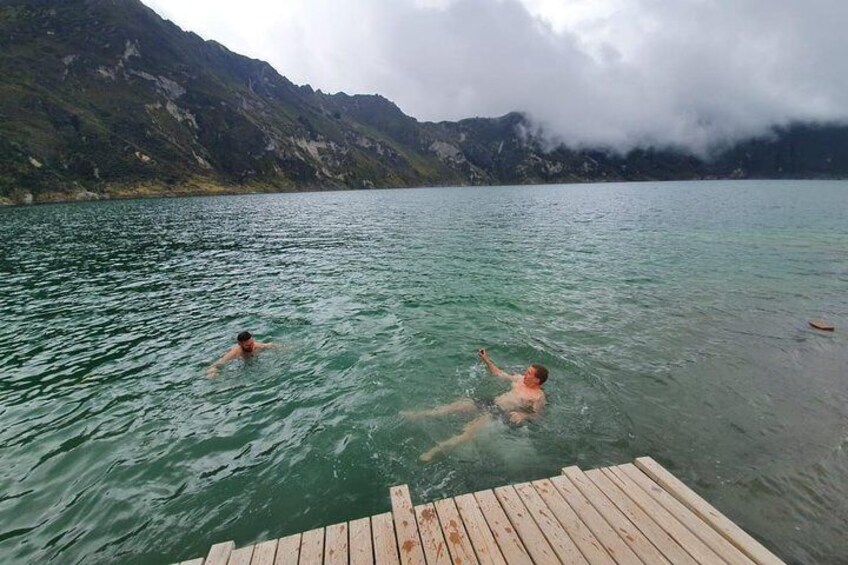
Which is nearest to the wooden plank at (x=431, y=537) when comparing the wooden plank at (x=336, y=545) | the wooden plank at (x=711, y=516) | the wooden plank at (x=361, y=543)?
the wooden plank at (x=361, y=543)

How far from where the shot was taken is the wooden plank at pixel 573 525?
6180 mm

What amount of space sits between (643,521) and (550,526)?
159cm

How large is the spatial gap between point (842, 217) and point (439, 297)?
82949 millimetres

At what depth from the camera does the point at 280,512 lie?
30.2 feet

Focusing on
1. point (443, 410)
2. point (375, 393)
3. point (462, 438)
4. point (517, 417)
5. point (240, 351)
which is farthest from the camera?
point (240, 351)

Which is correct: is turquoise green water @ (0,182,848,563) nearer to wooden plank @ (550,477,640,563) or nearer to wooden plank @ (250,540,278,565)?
wooden plank @ (250,540,278,565)

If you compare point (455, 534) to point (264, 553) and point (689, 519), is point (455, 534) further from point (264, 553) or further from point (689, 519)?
point (689, 519)

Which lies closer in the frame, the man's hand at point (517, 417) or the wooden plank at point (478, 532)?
the wooden plank at point (478, 532)

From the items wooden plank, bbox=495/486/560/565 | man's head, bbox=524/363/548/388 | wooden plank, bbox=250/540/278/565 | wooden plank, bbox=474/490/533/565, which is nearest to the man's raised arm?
man's head, bbox=524/363/548/388

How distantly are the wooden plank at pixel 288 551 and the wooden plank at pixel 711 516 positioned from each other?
6.74 m

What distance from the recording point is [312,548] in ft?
21.4

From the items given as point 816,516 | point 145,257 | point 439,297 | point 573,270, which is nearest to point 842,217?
point 573,270

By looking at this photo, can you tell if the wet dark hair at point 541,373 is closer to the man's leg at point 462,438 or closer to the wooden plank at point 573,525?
the man's leg at point 462,438

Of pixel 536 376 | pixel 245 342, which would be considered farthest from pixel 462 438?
pixel 245 342
